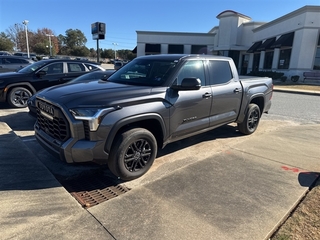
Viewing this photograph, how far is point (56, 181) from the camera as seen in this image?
3.29 metres

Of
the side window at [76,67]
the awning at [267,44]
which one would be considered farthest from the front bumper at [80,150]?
the awning at [267,44]

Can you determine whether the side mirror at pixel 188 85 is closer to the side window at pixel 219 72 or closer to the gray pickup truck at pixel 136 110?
the gray pickup truck at pixel 136 110

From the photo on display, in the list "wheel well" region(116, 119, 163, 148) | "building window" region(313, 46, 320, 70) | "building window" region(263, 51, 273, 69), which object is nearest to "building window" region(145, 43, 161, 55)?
"building window" region(263, 51, 273, 69)

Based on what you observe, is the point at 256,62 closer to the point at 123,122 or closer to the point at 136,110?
the point at 136,110

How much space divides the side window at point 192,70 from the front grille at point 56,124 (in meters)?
1.82

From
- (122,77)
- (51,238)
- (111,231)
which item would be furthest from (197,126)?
(51,238)

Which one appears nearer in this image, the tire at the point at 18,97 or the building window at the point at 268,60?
the tire at the point at 18,97

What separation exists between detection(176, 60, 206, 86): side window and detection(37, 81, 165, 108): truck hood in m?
0.68

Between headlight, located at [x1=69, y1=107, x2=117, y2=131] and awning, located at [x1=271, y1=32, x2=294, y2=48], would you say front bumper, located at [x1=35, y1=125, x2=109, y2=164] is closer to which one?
headlight, located at [x1=69, y1=107, x2=117, y2=131]

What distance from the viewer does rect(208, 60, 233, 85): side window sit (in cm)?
455

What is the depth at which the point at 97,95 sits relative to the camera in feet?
10.3

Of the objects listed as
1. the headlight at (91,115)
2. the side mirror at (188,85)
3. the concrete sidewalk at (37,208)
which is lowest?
the concrete sidewalk at (37,208)

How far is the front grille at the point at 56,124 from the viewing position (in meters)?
3.01

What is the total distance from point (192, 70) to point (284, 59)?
81.7 feet
